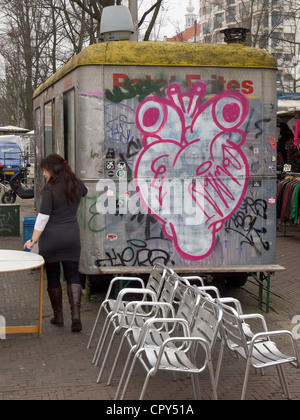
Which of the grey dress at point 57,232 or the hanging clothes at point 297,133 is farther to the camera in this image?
the hanging clothes at point 297,133

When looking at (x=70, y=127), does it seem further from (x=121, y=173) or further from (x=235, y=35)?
(x=235, y=35)

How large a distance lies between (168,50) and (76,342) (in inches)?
131

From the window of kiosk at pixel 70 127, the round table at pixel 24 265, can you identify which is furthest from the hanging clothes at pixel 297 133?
the round table at pixel 24 265

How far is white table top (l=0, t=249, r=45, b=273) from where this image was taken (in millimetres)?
5961

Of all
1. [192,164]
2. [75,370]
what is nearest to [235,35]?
[192,164]

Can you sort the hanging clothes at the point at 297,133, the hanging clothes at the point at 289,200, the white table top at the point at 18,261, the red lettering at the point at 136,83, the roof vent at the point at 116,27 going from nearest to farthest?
the white table top at the point at 18,261
the red lettering at the point at 136,83
the roof vent at the point at 116,27
the hanging clothes at the point at 289,200
the hanging clothes at the point at 297,133

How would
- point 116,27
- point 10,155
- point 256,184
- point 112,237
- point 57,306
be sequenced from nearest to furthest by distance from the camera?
point 57,306 → point 112,237 → point 256,184 → point 116,27 → point 10,155

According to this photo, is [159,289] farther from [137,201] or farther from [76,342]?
[137,201]

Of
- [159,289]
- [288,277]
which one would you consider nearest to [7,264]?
[159,289]

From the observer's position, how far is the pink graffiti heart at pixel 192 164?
7305 millimetres

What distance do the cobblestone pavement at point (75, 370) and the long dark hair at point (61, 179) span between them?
4.63 feet

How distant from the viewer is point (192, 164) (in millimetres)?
7375

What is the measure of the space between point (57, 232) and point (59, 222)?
0.10 meters
